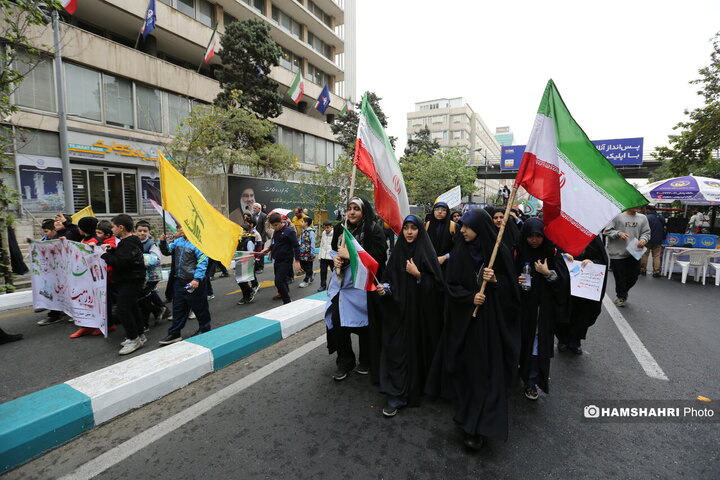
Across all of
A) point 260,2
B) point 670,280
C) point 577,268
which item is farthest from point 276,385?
point 260,2

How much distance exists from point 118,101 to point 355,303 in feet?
59.2

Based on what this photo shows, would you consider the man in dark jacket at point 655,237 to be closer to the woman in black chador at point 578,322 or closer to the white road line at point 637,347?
the white road line at point 637,347

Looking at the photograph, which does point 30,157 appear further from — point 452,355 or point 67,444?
point 452,355

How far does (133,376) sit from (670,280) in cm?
1114

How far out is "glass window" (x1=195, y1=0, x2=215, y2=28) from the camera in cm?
2023

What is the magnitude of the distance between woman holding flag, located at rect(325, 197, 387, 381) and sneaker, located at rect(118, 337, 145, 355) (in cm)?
255

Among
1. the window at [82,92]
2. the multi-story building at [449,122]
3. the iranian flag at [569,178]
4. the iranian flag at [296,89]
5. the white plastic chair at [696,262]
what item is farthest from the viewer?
the multi-story building at [449,122]

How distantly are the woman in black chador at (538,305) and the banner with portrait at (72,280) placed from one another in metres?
4.90

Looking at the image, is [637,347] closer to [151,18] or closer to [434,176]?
[151,18]

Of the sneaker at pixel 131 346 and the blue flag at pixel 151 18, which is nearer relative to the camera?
the sneaker at pixel 131 346

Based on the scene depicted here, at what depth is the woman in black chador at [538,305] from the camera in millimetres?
3004

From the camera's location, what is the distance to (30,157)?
42.3ft

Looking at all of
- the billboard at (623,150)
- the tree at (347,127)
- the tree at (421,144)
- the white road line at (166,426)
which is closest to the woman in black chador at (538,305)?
the white road line at (166,426)

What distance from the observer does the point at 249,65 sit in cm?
1833
